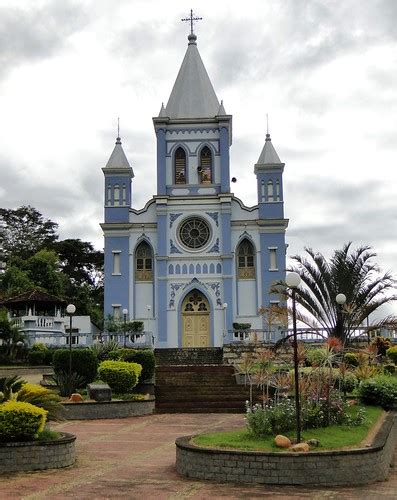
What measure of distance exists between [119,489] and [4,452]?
234 centimetres

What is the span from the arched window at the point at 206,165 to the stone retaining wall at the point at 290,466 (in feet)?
94.1

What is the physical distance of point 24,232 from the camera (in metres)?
68.6

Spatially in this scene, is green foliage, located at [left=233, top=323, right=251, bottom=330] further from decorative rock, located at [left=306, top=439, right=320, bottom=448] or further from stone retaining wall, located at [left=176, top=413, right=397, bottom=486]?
stone retaining wall, located at [left=176, top=413, right=397, bottom=486]

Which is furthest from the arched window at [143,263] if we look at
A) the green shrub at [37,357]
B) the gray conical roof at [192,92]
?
the green shrub at [37,357]

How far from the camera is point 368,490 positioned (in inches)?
375

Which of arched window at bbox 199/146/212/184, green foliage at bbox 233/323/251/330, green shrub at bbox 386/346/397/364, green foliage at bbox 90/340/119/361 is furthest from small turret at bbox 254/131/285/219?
green foliage at bbox 90/340/119/361

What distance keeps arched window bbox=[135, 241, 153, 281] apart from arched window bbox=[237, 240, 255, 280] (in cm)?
477

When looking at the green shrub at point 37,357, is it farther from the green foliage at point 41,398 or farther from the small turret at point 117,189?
the green foliage at point 41,398

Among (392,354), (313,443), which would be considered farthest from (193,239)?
(313,443)

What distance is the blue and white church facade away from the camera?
36.0 m

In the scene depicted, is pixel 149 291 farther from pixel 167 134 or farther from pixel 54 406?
pixel 54 406

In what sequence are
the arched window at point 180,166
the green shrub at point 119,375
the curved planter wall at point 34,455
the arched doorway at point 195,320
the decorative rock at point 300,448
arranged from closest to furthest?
the decorative rock at point 300,448 → the curved planter wall at point 34,455 → the green shrub at point 119,375 → the arched doorway at point 195,320 → the arched window at point 180,166

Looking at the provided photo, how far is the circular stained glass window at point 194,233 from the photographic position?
37000 mm

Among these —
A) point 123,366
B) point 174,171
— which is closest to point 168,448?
point 123,366
